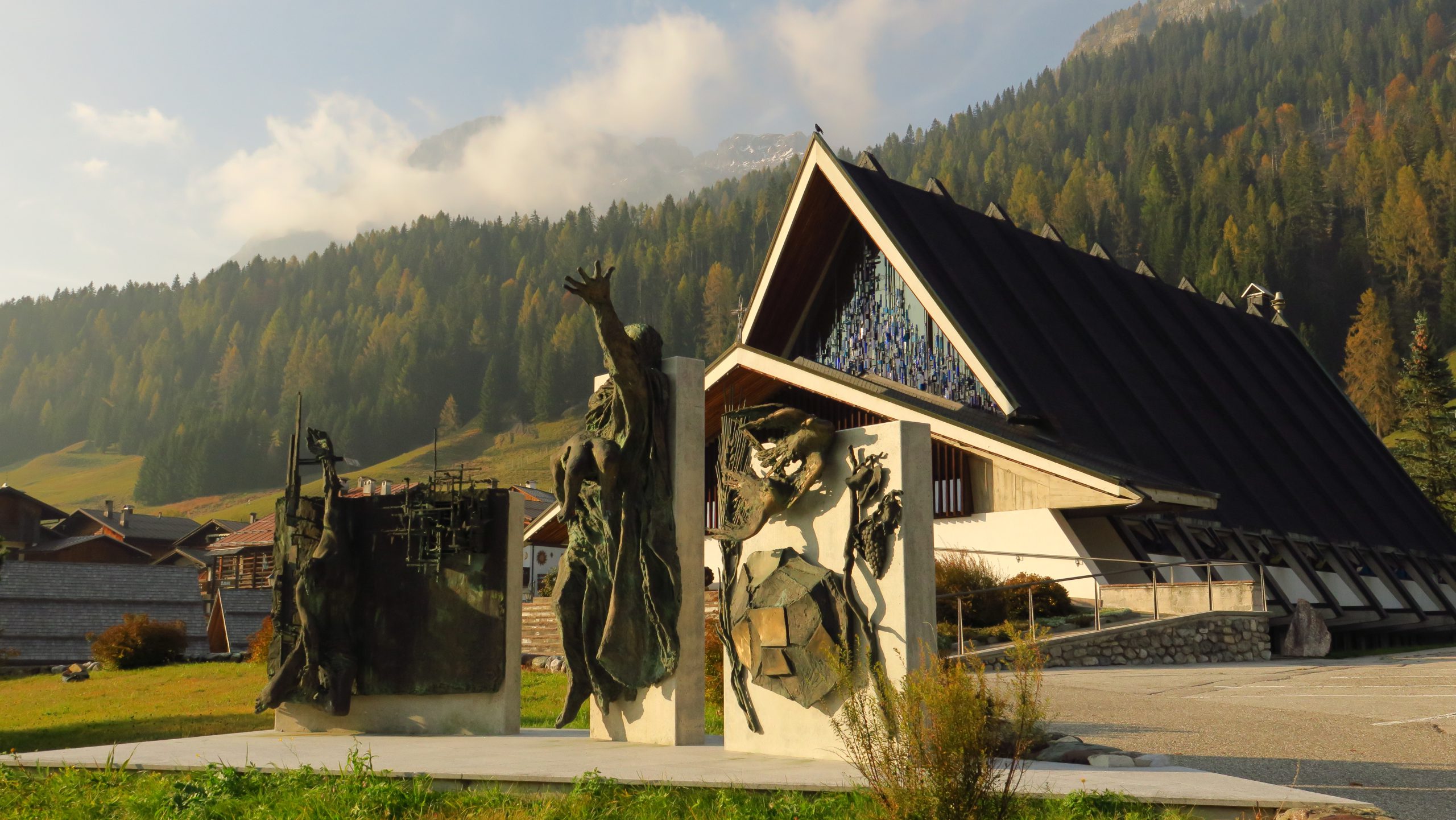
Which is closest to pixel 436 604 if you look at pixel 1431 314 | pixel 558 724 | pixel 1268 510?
pixel 558 724

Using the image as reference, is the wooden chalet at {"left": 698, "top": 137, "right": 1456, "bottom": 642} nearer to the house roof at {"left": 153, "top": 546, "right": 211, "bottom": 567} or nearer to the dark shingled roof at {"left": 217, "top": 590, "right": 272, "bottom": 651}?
the dark shingled roof at {"left": 217, "top": 590, "right": 272, "bottom": 651}

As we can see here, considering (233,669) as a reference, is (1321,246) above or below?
above

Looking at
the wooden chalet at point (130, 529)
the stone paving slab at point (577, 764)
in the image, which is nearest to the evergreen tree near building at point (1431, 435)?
the stone paving slab at point (577, 764)

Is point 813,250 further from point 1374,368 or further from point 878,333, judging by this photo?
point 1374,368

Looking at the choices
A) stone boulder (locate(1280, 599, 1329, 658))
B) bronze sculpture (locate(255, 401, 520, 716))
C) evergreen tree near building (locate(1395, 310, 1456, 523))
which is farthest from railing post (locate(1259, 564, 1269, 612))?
evergreen tree near building (locate(1395, 310, 1456, 523))

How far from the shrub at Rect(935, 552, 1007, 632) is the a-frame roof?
2.92 m

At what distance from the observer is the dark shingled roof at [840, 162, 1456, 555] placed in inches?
904

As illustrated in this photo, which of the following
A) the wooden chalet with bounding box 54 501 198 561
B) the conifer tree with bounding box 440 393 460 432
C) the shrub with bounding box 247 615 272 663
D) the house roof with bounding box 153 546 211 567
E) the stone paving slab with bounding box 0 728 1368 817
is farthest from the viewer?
the conifer tree with bounding box 440 393 460 432

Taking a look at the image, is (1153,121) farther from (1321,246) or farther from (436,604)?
(436,604)

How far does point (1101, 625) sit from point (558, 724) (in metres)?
10.1

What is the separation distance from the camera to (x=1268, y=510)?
23.7 meters

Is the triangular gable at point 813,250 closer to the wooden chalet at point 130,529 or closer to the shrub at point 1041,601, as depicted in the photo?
the shrub at point 1041,601

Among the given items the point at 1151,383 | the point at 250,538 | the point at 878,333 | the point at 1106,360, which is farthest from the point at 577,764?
the point at 250,538

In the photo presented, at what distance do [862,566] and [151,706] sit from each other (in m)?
13.2
